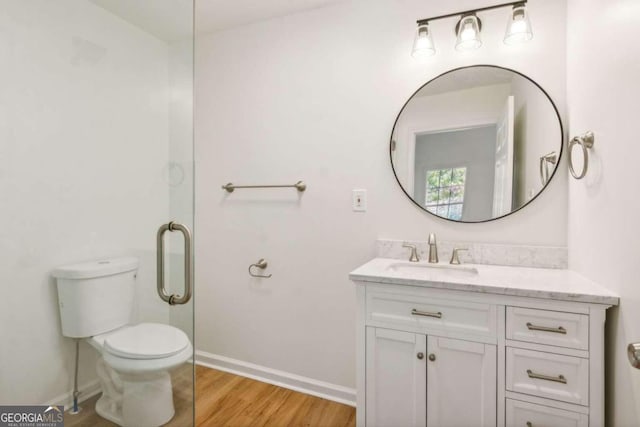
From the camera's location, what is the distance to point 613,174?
46.1 inches

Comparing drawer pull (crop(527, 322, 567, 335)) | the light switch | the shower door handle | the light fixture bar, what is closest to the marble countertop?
drawer pull (crop(527, 322, 567, 335))

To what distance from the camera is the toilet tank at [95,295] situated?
1.38 meters

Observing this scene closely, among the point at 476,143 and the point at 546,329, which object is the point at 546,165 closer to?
the point at 476,143

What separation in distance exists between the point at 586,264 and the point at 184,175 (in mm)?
1732

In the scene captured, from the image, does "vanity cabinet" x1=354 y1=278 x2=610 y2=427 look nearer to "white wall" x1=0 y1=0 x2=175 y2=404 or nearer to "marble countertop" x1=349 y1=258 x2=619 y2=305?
"marble countertop" x1=349 y1=258 x2=619 y2=305

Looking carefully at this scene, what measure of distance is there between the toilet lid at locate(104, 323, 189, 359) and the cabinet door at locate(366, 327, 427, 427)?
32.9 inches

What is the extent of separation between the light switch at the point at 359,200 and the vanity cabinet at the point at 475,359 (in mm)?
583

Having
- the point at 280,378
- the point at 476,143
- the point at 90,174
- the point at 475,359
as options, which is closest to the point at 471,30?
the point at 476,143

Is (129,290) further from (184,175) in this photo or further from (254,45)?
(254,45)

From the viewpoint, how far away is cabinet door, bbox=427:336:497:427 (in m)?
1.30

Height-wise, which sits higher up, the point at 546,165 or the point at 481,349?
the point at 546,165

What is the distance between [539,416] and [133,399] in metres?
1.57

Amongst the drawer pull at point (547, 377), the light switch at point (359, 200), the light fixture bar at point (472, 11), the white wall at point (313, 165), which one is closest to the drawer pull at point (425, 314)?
the drawer pull at point (547, 377)

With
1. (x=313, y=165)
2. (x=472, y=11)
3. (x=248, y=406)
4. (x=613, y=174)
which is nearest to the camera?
(x=613, y=174)
